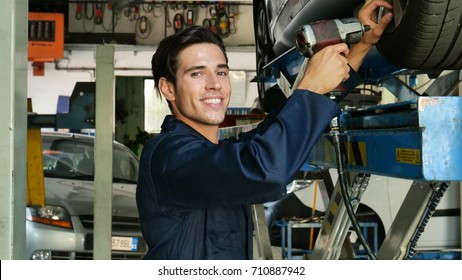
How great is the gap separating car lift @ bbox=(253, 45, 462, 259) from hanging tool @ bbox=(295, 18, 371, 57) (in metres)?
0.07

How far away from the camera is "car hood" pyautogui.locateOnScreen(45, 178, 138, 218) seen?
448 centimetres

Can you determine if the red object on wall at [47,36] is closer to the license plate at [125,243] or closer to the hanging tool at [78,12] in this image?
the hanging tool at [78,12]

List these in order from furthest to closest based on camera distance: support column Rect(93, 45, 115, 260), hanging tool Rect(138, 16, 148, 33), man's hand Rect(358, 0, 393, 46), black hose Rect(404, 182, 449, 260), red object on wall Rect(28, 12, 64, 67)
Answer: hanging tool Rect(138, 16, 148, 33), red object on wall Rect(28, 12, 64, 67), support column Rect(93, 45, 115, 260), black hose Rect(404, 182, 449, 260), man's hand Rect(358, 0, 393, 46)

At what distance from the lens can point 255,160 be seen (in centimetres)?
124

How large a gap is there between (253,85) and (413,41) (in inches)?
312

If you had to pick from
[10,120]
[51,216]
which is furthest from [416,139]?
[51,216]

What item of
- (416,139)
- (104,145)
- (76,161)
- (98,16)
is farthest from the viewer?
(98,16)

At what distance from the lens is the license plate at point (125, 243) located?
13.7ft

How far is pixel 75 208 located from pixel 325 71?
3.48m

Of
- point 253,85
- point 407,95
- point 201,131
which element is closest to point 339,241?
point 407,95

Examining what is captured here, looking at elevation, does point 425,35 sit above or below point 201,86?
above

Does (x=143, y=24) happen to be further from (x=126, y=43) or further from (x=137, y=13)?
(x=126, y=43)

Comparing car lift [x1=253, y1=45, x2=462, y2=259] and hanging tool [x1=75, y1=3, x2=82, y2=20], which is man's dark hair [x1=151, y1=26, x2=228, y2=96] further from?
hanging tool [x1=75, y1=3, x2=82, y2=20]

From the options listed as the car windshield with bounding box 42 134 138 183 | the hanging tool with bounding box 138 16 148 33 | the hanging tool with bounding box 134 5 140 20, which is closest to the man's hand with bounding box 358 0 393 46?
the car windshield with bounding box 42 134 138 183
